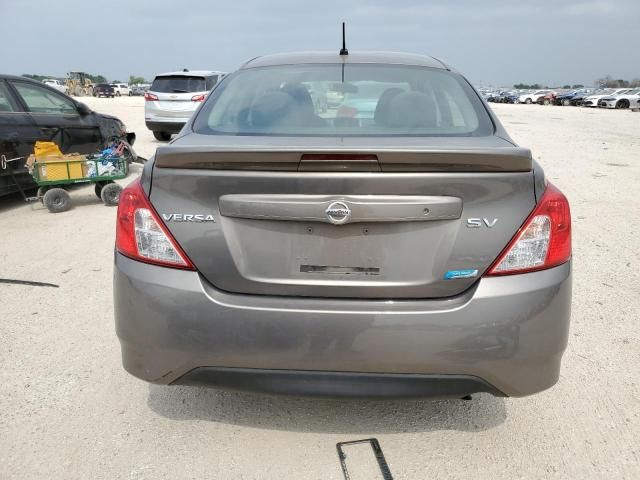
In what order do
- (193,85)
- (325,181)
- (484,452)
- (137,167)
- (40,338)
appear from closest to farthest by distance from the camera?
(325,181) → (484,452) → (40,338) → (137,167) → (193,85)

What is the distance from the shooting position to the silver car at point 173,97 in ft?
47.9

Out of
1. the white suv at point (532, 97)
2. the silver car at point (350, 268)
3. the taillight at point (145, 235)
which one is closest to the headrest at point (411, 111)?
the silver car at point (350, 268)

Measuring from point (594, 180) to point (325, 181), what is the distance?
8.81 m

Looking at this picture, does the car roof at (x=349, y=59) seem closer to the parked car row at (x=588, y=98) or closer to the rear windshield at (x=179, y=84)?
the rear windshield at (x=179, y=84)

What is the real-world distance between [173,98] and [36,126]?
736 centimetres

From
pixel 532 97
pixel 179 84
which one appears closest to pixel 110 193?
pixel 179 84

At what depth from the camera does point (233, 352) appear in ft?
7.12

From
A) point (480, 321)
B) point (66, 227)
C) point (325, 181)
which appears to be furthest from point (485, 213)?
point (66, 227)

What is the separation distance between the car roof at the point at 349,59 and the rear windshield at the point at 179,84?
38.5 ft

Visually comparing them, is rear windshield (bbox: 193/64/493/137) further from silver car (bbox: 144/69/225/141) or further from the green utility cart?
silver car (bbox: 144/69/225/141)

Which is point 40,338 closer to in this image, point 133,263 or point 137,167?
point 133,263

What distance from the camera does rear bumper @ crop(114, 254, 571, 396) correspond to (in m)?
2.10

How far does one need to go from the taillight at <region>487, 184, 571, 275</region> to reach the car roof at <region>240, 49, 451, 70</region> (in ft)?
4.69

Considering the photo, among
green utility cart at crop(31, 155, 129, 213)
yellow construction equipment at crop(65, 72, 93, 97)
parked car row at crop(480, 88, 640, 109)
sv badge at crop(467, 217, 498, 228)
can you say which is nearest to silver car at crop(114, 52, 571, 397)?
sv badge at crop(467, 217, 498, 228)
